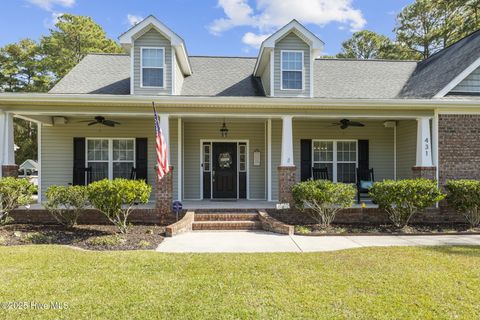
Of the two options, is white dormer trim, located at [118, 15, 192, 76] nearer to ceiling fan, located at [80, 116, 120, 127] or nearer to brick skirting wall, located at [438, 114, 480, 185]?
ceiling fan, located at [80, 116, 120, 127]

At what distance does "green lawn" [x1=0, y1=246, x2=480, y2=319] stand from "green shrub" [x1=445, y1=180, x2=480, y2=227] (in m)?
2.98

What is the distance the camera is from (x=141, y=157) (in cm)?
1030

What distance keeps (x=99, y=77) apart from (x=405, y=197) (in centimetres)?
1021

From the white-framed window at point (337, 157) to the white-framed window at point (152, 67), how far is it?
5.54 m

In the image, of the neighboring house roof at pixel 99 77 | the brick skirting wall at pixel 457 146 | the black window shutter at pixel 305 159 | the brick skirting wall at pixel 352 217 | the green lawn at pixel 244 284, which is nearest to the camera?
the green lawn at pixel 244 284

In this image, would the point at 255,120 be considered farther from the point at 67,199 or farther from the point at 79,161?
the point at 67,199

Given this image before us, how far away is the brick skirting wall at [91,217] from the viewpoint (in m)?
7.93

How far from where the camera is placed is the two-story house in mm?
8359

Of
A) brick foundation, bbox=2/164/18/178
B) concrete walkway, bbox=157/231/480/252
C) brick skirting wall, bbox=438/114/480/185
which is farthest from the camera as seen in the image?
brick skirting wall, bbox=438/114/480/185

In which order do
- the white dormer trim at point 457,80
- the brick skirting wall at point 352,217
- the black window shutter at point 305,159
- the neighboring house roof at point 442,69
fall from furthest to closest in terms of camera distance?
the black window shutter at point 305,159 < the neighboring house roof at point 442,69 < the white dormer trim at point 457,80 < the brick skirting wall at point 352,217

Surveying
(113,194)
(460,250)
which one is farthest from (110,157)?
(460,250)

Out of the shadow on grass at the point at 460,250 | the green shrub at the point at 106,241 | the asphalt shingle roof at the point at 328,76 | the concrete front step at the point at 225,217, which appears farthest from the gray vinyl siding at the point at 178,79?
the shadow on grass at the point at 460,250

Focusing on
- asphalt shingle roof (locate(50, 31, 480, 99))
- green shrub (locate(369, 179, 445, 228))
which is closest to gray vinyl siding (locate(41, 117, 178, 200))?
asphalt shingle roof (locate(50, 31, 480, 99))

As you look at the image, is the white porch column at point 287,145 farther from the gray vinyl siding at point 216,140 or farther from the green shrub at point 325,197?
the gray vinyl siding at point 216,140
